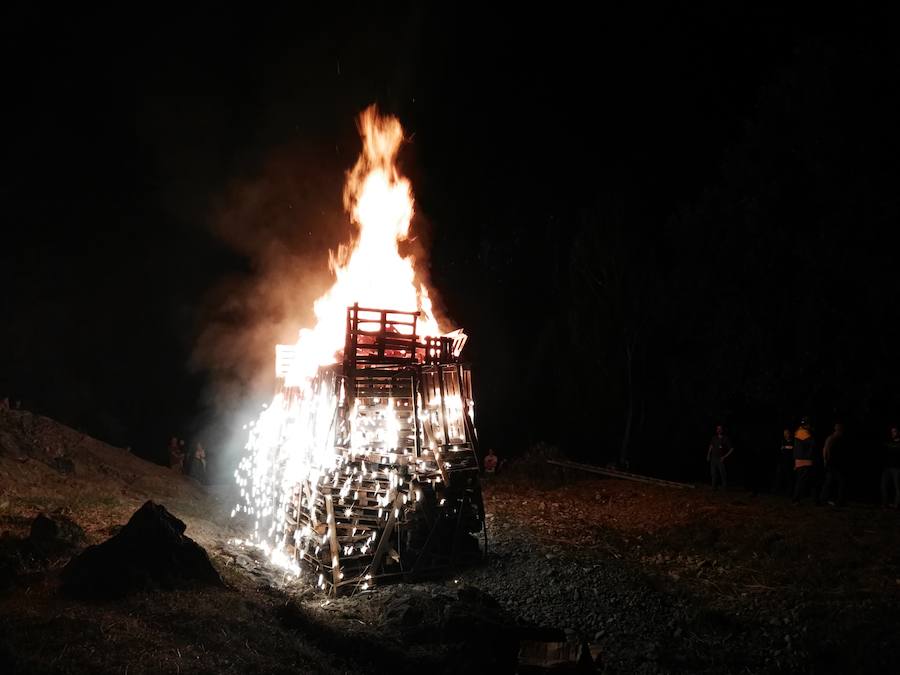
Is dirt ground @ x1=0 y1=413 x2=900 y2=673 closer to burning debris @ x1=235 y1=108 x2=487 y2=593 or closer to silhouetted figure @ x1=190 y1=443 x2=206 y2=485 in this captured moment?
burning debris @ x1=235 y1=108 x2=487 y2=593

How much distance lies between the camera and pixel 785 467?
58.5ft

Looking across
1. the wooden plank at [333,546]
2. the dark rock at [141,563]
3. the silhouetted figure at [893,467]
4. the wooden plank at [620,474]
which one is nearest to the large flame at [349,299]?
the wooden plank at [333,546]

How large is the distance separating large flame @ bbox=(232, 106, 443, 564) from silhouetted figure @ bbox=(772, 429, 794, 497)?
33.9 feet

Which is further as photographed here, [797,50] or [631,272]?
[631,272]

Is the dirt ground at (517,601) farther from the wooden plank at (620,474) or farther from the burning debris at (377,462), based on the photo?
the wooden plank at (620,474)

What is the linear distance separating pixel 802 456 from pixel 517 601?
9029mm

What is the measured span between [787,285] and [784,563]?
1149cm

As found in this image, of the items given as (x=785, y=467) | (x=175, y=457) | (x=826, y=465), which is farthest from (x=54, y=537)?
(x=785, y=467)

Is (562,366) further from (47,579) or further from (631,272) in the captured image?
(47,579)

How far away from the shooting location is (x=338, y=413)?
12133 mm

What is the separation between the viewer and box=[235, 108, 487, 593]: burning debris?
11.8 meters

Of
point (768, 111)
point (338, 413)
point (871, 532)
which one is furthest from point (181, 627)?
point (768, 111)

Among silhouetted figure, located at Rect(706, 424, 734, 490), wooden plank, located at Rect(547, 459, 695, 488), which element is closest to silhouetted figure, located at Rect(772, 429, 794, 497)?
silhouetted figure, located at Rect(706, 424, 734, 490)

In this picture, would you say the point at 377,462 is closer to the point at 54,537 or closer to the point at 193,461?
the point at 54,537
